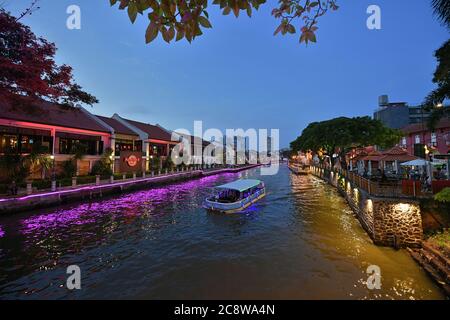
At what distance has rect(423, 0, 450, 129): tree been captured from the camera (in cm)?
912

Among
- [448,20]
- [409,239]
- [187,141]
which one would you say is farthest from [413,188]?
[187,141]

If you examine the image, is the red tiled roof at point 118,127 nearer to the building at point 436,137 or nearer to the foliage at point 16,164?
the foliage at point 16,164

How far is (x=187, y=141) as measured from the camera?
190 feet

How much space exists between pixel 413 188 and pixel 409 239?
263 centimetres

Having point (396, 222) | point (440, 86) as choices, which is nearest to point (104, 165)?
point (396, 222)

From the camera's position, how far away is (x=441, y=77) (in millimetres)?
11031

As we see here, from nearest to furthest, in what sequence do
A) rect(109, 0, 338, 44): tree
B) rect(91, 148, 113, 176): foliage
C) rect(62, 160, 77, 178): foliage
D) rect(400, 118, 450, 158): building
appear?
1. rect(109, 0, 338, 44): tree
2. rect(62, 160, 77, 178): foliage
3. rect(400, 118, 450, 158): building
4. rect(91, 148, 113, 176): foliage

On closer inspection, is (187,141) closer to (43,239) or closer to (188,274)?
(43,239)

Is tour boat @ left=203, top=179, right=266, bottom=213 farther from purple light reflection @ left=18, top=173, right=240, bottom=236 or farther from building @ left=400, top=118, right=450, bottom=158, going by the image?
building @ left=400, top=118, right=450, bottom=158

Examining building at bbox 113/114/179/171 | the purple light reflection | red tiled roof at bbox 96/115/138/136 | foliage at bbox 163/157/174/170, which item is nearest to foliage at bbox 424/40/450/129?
the purple light reflection

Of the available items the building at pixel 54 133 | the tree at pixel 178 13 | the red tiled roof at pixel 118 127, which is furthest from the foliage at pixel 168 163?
the tree at pixel 178 13

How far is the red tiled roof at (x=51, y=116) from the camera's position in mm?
19953

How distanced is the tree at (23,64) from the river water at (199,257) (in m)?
9.28

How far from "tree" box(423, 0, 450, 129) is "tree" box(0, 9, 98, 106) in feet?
74.5
